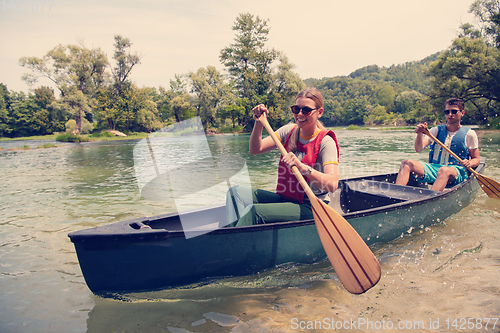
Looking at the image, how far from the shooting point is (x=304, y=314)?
2.34 metres

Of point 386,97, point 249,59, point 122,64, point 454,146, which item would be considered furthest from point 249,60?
point 386,97

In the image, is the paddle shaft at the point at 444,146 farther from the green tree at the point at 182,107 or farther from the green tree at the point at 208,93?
the green tree at the point at 182,107

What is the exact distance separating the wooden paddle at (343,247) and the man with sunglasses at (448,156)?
249 cm

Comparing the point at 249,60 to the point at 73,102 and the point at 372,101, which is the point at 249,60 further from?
the point at 372,101

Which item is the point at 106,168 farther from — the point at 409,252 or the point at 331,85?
the point at 331,85

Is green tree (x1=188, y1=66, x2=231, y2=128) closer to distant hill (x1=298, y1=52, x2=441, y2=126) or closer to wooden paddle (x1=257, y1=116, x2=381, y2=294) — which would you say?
distant hill (x1=298, y1=52, x2=441, y2=126)

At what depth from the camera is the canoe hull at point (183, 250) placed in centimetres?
226

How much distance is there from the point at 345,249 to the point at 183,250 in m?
1.39

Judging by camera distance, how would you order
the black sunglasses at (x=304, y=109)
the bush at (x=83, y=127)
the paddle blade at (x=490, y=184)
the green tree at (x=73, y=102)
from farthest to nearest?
the bush at (x=83, y=127) → the green tree at (x=73, y=102) → the paddle blade at (x=490, y=184) → the black sunglasses at (x=304, y=109)

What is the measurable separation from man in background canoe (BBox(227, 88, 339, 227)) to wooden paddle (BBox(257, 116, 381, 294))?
15cm

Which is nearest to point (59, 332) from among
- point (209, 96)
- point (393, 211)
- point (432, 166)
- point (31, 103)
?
point (393, 211)

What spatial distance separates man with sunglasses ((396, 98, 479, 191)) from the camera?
4.44m

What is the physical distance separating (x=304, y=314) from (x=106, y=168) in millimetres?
10891

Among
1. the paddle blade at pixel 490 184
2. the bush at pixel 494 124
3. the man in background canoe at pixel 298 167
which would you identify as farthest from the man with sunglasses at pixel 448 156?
the bush at pixel 494 124
